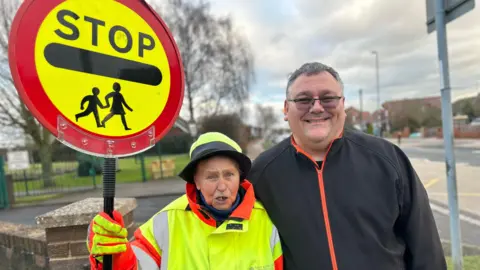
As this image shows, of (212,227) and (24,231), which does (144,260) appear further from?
(24,231)

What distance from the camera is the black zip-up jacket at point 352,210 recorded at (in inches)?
64.0

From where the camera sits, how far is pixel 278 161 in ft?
6.19

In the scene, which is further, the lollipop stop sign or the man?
the man

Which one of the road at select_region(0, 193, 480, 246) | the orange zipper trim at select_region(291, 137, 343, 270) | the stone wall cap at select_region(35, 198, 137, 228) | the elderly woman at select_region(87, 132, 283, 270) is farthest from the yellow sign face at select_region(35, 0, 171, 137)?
the road at select_region(0, 193, 480, 246)

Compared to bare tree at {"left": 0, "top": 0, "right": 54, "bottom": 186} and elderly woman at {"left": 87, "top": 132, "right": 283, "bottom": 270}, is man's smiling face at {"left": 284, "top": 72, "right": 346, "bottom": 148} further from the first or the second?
bare tree at {"left": 0, "top": 0, "right": 54, "bottom": 186}

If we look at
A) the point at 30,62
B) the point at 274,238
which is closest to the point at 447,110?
the point at 274,238

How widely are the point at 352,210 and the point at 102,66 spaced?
4.61ft

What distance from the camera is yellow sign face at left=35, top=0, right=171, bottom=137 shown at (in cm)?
109

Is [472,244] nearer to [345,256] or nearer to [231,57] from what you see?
[345,256]

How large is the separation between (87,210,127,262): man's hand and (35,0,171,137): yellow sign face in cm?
34

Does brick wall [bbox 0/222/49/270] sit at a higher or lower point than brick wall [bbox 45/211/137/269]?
lower

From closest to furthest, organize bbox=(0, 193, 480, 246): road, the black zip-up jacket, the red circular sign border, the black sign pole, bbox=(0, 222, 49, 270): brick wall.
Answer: the red circular sign border
the black sign pole
the black zip-up jacket
bbox=(0, 222, 49, 270): brick wall
bbox=(0, 193, 480, 246): road

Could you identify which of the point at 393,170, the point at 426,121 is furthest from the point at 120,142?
the point at 426,121

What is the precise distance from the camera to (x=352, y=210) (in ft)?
5.51
